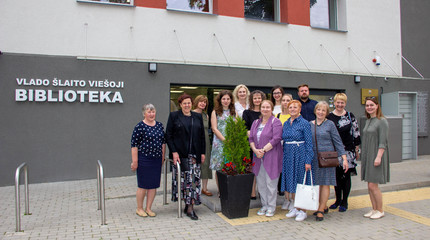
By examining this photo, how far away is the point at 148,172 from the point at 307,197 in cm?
253

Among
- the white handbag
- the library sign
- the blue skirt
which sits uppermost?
the library sign

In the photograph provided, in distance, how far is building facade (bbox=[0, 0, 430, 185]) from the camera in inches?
313

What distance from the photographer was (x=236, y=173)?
17.5 feet

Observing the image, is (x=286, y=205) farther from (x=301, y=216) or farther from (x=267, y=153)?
(x=267, y=153)

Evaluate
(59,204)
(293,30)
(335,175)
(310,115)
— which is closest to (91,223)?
(59,204)

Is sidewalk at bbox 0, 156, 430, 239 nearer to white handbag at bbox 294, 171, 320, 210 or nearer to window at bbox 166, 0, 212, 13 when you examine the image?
white handbag at bbox 294, 171, 320, 210

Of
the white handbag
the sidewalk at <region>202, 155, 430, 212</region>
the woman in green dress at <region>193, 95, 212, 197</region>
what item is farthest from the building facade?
the white handbag

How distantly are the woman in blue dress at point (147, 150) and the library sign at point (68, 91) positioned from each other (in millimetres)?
3643

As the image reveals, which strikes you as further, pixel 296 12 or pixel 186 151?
pixel 296 12

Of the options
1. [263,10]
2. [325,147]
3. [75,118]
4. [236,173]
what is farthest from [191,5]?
[325,147]

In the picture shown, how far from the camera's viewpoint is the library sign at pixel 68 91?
25.8ft

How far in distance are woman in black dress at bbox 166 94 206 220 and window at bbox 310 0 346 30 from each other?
26.8ft

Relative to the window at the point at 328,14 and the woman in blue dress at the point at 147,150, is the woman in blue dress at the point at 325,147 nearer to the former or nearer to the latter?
the woman in blue dress at the point at 147,150

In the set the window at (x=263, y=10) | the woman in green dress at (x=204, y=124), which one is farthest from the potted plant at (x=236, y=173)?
the window at (x=263, y=10)
